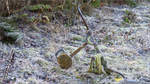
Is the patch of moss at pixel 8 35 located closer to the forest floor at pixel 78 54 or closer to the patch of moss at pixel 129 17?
the forest floor at pixel 78 54

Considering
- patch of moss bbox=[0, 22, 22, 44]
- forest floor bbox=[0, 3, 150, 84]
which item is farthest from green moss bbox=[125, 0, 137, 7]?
patch of moss bbox=[0, 22, 22, 44]

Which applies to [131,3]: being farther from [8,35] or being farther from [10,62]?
[10,62]

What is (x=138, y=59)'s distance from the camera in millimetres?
4168

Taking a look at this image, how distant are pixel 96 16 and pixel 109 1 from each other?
1.59 metres

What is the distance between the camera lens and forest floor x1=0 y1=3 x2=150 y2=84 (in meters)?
3.28

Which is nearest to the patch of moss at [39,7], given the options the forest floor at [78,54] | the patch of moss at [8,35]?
the forest floor at [78,54]

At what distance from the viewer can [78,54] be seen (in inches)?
163

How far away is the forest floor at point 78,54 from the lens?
328cm

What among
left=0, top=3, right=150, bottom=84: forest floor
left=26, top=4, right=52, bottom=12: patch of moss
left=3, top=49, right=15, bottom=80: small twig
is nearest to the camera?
left=3, top=49, right=15, bottom=80: small twig

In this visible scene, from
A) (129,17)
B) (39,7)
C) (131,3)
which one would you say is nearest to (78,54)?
(39,7)

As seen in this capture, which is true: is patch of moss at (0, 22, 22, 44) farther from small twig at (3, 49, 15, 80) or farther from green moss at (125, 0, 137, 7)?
green moss at (125, 0, 137, 7)

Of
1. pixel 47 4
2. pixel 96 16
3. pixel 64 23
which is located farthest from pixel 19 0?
pixel 96 16

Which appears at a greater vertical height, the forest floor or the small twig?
the small twig

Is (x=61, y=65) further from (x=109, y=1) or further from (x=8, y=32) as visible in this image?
(x=109, y=1)
